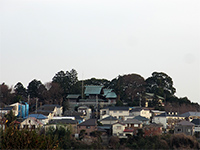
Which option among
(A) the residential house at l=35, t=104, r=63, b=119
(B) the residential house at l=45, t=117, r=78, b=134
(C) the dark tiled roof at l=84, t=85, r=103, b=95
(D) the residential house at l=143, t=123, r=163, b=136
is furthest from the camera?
(C) the dark tiled roof at l=84, t=85, r=103, b=95

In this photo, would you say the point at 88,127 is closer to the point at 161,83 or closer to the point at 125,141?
the point at 125,141

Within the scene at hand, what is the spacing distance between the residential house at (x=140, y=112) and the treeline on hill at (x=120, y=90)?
6.26 ft

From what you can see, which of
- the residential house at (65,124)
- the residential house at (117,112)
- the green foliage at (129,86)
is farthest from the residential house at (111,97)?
the residential house at (65,124)

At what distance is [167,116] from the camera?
27.0m

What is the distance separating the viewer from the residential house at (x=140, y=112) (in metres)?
27.4

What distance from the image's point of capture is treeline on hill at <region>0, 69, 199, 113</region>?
30.5 metres

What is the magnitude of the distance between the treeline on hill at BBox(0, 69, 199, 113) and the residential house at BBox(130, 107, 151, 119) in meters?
1.91

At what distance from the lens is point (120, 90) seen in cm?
3156

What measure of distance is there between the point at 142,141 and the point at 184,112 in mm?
10560

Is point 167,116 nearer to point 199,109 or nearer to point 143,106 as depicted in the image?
→ point 143,106

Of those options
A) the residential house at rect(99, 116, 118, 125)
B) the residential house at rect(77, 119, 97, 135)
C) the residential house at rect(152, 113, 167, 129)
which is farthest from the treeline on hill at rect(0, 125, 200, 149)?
the residential house at rect(152, 113, 167, 129)

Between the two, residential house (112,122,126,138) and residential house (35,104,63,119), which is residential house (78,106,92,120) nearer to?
residential house (35,104,63,119)

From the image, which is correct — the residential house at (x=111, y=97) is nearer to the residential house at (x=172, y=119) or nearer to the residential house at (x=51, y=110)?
the residential house at (x=51, y=110)

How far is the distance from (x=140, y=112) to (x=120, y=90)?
A: 4522 millimetres
